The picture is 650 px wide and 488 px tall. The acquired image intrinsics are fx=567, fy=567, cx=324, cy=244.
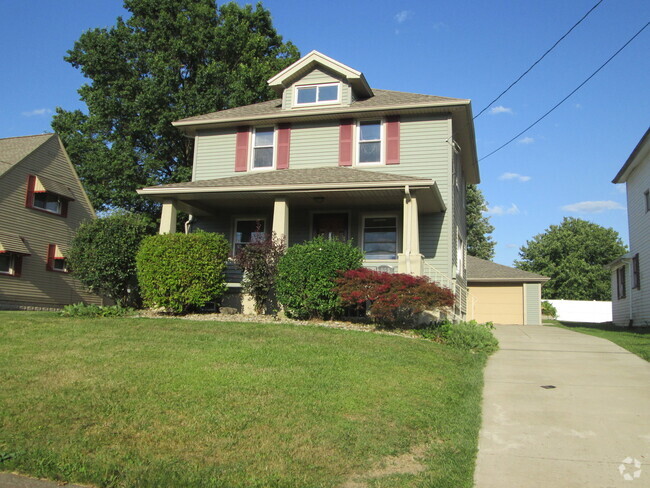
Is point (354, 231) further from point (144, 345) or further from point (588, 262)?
point (588, 262)

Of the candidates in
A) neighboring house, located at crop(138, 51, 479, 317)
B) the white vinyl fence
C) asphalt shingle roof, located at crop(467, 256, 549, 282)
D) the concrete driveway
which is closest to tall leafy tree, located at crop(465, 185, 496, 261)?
the white vinyl fence

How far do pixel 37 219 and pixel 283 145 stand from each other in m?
9.81

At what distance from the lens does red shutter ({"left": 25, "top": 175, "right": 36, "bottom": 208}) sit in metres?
19.9

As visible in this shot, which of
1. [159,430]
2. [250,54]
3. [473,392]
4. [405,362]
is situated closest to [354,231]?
[405,362]

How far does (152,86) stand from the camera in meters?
24.5

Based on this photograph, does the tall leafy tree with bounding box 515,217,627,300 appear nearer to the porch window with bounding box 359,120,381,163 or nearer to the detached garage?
the detached garage

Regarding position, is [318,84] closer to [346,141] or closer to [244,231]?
[346,141]

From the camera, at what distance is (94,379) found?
6.70m

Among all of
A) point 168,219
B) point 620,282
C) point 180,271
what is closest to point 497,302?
point 620,282

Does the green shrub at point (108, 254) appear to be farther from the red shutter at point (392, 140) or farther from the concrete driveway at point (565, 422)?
the concrete driveway at point (565, 422)

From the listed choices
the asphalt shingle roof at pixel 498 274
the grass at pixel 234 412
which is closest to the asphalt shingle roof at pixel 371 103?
the grass at pixel 234 412

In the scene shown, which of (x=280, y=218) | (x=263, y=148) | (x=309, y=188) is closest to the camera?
(x=309, y=188)

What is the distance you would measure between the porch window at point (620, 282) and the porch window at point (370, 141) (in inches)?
545

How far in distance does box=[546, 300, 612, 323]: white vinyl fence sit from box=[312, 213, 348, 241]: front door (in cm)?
2598
